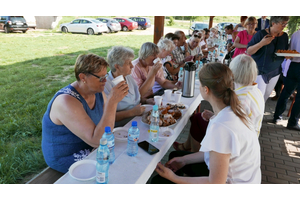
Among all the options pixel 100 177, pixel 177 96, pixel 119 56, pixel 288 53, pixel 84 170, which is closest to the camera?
pixel 100 177

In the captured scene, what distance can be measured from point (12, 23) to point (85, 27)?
4.40 metres

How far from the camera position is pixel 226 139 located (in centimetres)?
128

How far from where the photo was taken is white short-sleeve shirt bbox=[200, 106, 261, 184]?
1.27 meters

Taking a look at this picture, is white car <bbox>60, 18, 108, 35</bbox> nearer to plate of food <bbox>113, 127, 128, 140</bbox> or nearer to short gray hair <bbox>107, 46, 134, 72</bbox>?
short gray hair <bbox>107, 46, 134, 72</bbox>

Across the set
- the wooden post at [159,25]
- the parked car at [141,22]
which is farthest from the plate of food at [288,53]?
the parked car at [141,22]

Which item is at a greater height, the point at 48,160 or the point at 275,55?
the point at 275,55

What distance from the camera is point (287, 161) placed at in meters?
3.06

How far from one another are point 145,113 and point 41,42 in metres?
11.6

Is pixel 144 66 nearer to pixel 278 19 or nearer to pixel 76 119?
pixel 76 119

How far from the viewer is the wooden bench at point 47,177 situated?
1.70 meters

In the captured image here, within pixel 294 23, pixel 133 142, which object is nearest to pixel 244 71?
pixel 133 142

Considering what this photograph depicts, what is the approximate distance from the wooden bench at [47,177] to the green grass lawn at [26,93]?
3.30 ft
